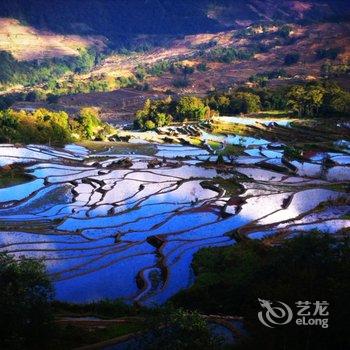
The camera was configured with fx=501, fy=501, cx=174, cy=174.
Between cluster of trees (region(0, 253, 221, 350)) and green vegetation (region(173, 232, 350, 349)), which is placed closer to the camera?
cluster of trees (region(0, 253, 221, 350))

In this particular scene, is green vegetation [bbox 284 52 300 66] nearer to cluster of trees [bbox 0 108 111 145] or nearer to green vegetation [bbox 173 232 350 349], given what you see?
cluster of trees [bbox 0 108 111 145]

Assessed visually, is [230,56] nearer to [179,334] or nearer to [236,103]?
[236,103]

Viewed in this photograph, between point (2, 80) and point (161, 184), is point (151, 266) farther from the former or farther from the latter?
point (2, 80)

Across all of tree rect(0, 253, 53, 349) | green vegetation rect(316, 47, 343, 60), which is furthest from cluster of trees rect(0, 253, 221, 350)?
green vegetation rect(316, 47, 343, 60)

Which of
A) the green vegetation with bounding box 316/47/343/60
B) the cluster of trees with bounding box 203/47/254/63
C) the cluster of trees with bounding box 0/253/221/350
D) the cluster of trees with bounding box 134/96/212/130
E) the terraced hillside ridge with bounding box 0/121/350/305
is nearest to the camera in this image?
the cluster of trees with bounding box 0/253/221/350

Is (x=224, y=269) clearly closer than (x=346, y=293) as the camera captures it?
No

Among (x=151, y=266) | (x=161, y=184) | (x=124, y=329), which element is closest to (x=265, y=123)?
(x=161, y=184)

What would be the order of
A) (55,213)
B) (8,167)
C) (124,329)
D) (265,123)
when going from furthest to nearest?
(265,123) < (8,167) < (55,213) < (124,329)

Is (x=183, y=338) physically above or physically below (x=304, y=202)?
above
